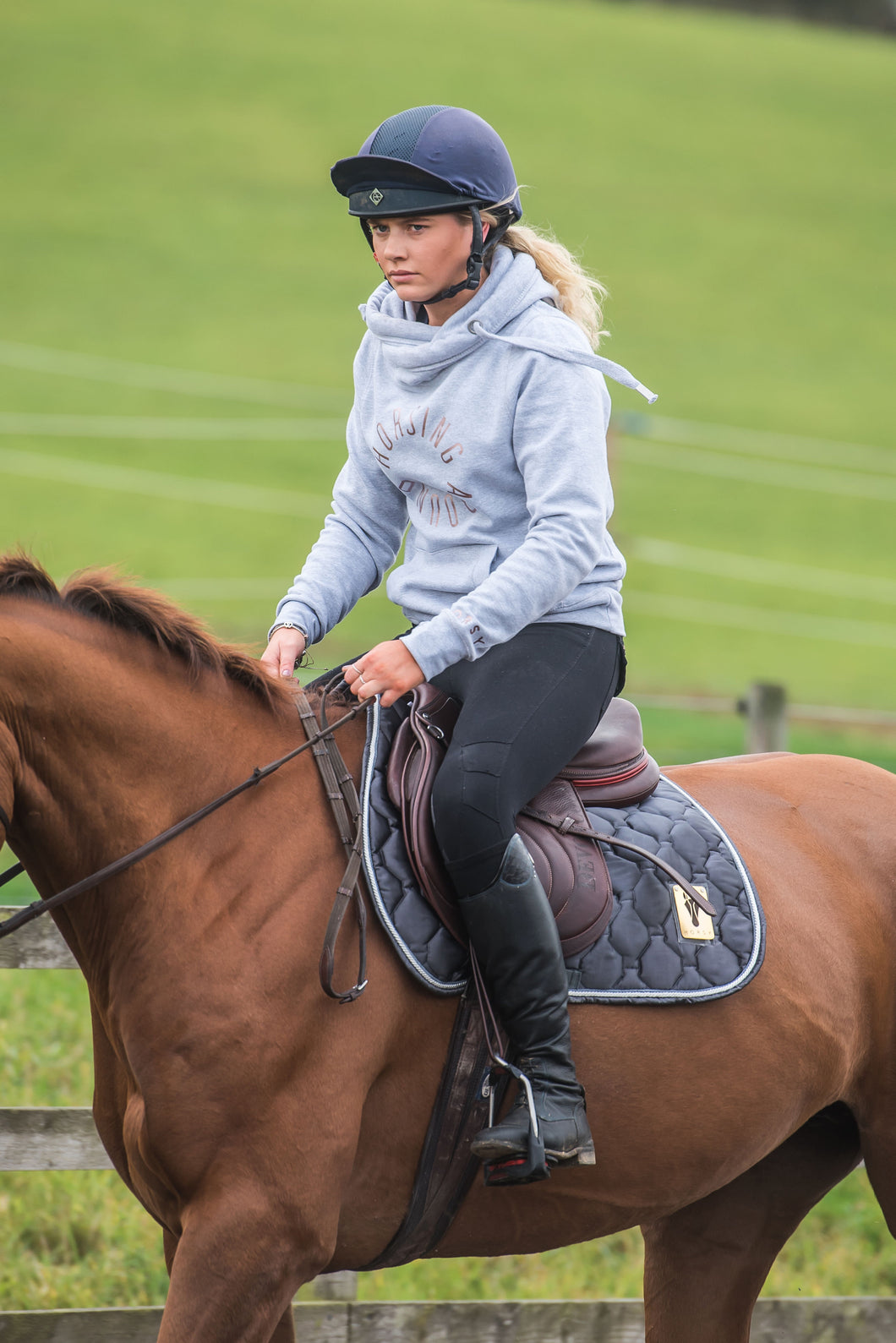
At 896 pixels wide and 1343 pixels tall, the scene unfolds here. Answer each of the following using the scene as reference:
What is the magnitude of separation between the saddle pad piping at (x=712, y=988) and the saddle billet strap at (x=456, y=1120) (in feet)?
0.78

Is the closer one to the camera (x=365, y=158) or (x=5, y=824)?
(x=5, y=824)

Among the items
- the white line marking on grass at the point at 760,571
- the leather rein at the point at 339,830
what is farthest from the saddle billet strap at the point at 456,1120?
the white line marking on grass at the point at 760,571

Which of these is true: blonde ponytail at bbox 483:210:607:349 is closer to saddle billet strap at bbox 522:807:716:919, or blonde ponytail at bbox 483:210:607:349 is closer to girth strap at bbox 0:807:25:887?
saddle billet strap at bbox 522:807:716:919

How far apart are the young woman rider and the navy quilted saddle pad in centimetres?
11

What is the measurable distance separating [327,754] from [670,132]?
49.2 meters

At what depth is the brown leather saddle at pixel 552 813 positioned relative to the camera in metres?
2.93

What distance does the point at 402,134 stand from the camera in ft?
9.86

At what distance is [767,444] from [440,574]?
29.8m

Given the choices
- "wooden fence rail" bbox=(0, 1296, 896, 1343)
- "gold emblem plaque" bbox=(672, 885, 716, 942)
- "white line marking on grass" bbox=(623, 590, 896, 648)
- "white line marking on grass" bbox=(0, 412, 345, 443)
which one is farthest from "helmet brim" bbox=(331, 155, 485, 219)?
"white line marking on grass" bbox=(0, 412, 345, 443)

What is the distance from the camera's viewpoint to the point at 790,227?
4309 cm

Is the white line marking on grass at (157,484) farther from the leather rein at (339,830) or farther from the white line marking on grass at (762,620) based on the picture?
the leather rein at (339,830)

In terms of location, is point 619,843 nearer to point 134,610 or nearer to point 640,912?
point 640,912

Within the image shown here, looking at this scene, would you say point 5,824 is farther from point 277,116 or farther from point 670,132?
point 670,132

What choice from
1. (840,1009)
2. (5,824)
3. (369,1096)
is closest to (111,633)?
(5,824)
